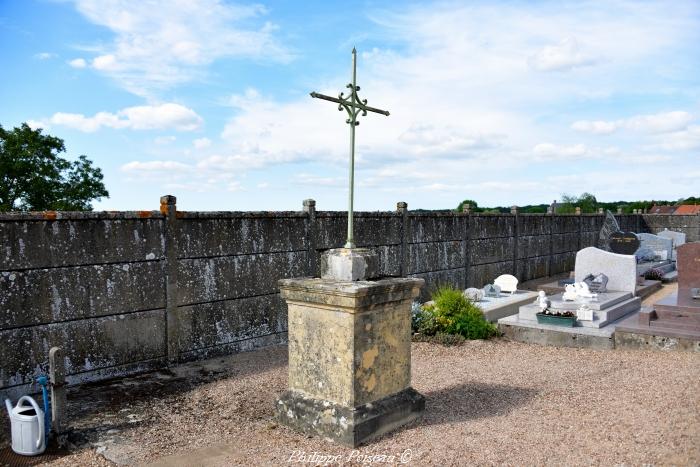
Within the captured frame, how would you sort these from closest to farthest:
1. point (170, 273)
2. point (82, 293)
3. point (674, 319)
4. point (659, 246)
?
point (82, 293) < point (170, 273) < point (674, 319) < point (659, 246)

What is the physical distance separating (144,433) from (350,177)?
134 inches

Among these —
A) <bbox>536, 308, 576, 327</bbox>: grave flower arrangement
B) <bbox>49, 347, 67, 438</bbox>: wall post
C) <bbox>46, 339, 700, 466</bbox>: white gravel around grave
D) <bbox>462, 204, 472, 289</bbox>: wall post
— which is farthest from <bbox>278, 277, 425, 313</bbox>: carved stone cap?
<bbox>462, 204, 472, 289</bbox>: wall post

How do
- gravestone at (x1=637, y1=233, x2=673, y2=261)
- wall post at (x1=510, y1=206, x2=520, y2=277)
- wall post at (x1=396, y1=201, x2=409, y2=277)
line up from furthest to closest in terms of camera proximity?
gravestone at (x1=637, y1=233, x2=673, y2=261) < wall post at (x1=510, y1=206, x2=520, y2=277) < wall post at (x1=396, y1=201, x2=409, y2=277)

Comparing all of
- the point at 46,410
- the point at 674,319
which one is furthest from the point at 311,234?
the point at 674,319

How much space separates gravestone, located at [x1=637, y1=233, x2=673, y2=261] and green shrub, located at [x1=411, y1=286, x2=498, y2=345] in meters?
14.0

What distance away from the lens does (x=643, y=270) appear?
18.7m

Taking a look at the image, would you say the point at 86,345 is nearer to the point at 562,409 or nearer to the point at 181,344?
the point at 181,344

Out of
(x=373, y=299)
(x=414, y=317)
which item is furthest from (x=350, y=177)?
(x=414, y=317)

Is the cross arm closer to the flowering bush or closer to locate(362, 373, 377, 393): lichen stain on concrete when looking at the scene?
locate(362, 373, 377, 393): lichen stain on concrete

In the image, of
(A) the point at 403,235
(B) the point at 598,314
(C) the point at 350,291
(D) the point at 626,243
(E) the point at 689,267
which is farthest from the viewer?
(D) the point at 626,243

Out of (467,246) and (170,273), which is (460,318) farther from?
(170,273)

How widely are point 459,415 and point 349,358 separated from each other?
1.71m

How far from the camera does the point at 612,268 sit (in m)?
13.9

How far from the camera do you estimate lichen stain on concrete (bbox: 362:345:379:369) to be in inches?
213
